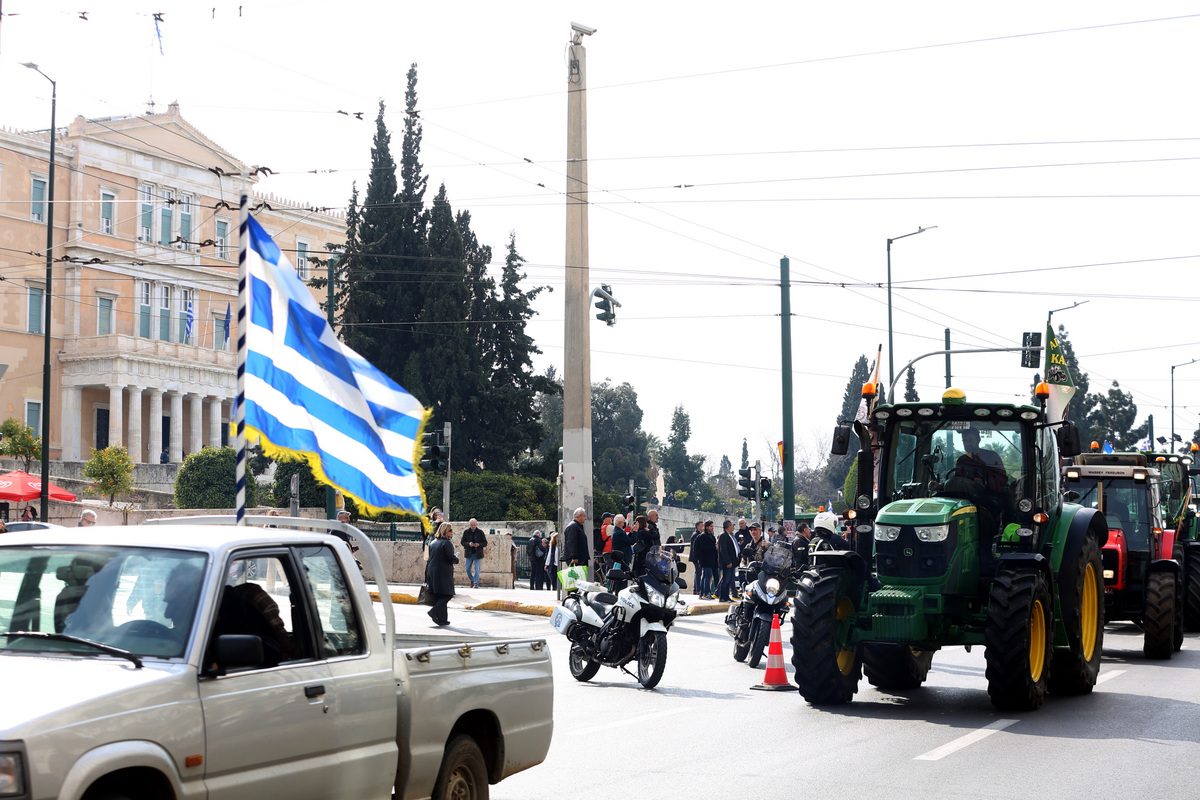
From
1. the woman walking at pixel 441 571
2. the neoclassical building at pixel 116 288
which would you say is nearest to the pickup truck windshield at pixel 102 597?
the woman walking at pixel 441 571

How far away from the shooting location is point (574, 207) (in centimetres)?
2670

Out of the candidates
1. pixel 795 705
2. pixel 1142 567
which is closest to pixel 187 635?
pixel 795 705

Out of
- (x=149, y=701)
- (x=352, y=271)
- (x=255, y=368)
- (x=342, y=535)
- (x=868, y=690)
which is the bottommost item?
(x=868, y=690)

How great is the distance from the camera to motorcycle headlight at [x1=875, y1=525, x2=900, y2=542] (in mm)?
12531

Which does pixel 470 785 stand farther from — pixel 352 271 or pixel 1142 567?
pixel 352 271

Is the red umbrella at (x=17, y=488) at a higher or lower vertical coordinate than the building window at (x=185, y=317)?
lower

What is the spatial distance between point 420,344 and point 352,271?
384cm

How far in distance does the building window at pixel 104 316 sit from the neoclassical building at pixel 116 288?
0.07 meters

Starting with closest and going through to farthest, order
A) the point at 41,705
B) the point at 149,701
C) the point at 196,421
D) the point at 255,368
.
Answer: the point at 41,705 → the point at 149,701 → the point at 255,368 → the point at 196,421

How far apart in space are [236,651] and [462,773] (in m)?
2.08

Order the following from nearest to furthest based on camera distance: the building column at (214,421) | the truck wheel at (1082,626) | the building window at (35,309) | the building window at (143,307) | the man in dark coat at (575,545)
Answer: the truck wheel at (1082,626)
the man in dark coat at (575,545)
the building window at (35,309)
the building window at (143,307)
the building column at (214,421)

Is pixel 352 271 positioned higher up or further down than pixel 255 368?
higher up

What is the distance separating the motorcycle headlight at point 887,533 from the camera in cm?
1253

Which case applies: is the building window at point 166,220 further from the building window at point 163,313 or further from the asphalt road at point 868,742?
the asphalt road at point 868,742
